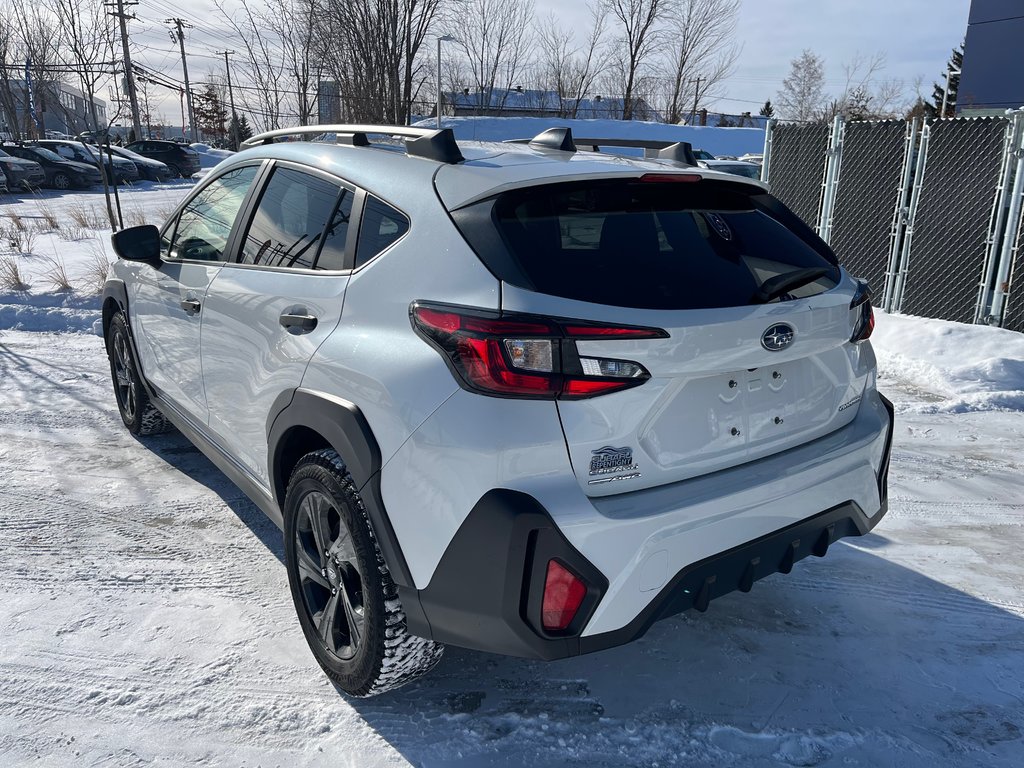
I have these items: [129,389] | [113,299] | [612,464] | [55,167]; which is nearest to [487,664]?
[612,464]

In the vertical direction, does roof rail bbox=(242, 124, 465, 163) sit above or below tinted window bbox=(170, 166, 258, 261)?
above

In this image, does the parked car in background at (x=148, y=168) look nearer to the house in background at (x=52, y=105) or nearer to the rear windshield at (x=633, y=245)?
the house in background at (x=52, y=105)

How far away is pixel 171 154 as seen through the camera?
105 feet

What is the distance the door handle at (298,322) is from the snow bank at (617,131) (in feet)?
100

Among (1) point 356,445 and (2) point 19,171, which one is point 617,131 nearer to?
(2) point 19,171

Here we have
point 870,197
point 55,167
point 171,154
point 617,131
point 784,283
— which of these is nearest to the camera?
point 784,283

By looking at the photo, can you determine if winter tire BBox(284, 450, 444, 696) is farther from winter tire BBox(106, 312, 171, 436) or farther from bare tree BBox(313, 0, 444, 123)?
bare tree BBox(313, 0, 444, 123)

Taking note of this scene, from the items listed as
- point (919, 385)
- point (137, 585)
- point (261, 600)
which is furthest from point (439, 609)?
point (919, 385)

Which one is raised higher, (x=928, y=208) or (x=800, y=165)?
(x=800, y=165)

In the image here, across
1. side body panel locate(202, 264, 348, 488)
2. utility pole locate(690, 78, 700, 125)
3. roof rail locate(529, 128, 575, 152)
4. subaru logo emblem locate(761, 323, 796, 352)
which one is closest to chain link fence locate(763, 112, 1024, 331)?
roof rail locate(529, 128, 575, 152)

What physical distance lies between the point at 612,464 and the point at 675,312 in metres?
0.44

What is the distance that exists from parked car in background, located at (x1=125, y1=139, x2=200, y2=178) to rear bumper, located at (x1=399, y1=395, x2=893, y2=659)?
111 feet

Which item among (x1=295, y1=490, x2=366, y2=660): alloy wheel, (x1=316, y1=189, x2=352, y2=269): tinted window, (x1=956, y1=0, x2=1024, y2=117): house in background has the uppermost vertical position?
(x1=956, y1=0, x2=1024, y2=117): house in background

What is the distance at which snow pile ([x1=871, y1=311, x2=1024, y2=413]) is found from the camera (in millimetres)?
5684
